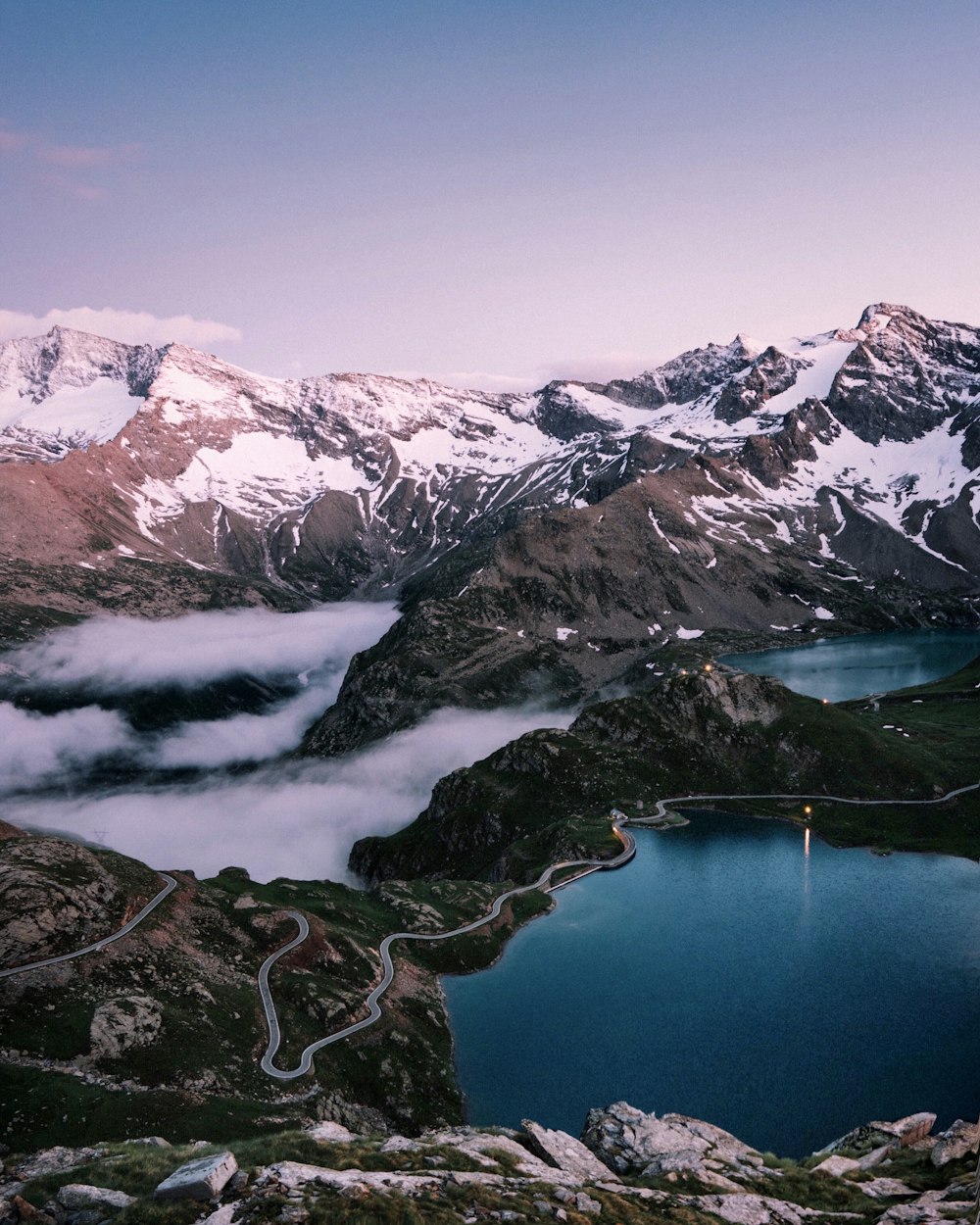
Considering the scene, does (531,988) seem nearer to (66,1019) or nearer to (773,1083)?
(773,1083)

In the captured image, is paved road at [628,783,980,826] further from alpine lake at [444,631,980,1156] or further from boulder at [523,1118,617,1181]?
boulder at [523,1118,617,1181]

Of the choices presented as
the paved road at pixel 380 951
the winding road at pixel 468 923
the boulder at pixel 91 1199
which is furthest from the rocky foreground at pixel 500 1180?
the winding road at pixel 468 923

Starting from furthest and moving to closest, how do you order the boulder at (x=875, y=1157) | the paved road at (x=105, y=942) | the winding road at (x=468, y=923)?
the winding road at (x=468, y=923)
the paved road at (x=105, y=942)
the boulder at (x=875, y=1157)

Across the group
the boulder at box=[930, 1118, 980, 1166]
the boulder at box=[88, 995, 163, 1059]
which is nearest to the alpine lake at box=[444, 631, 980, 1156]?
the boulder at box=[930, 1118, 980, 1166]

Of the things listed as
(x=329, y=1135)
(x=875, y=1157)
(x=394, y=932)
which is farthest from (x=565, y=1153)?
(x=394, y=932)

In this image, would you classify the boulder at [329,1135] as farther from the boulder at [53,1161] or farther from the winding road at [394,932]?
the winding road at [394,932]

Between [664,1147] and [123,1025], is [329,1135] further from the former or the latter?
[123,1025]
